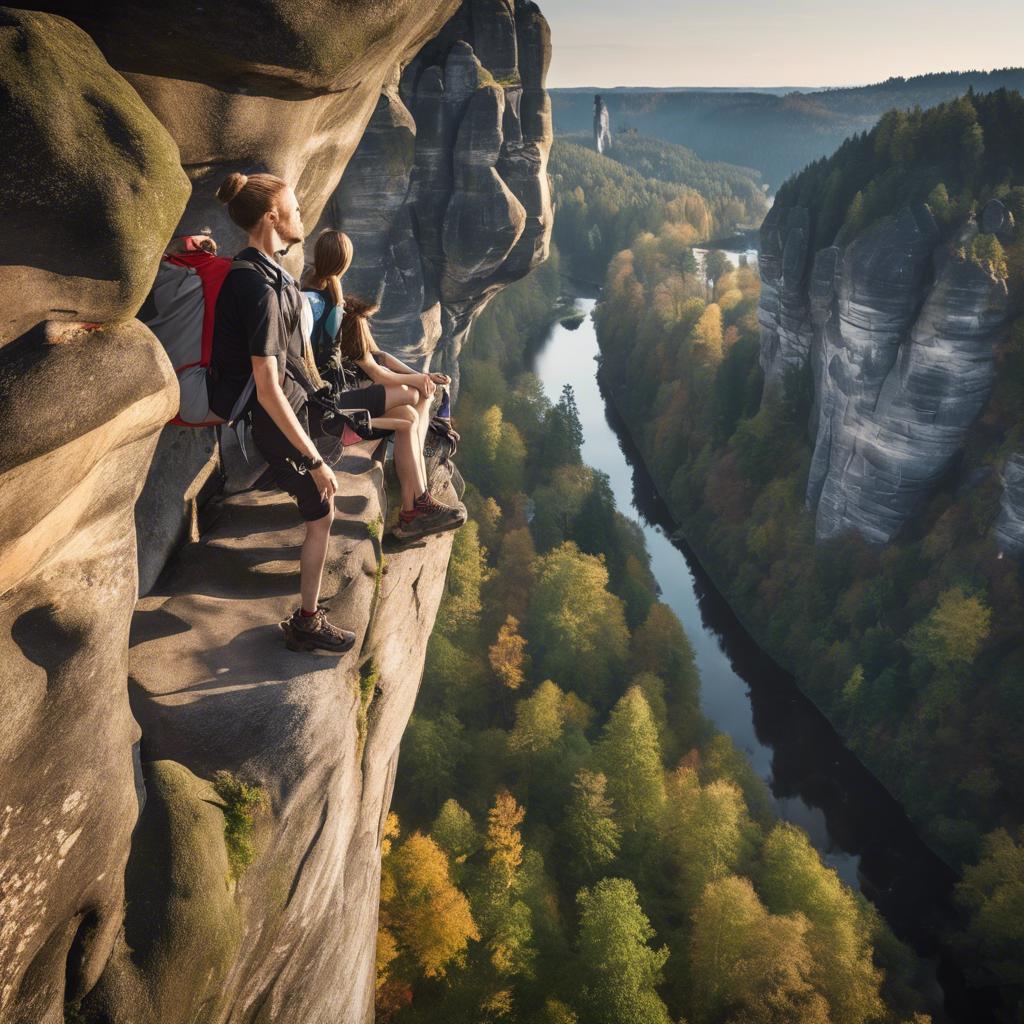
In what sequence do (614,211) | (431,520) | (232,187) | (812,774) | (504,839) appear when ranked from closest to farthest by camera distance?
(232,187) → (431,520) → (504,839) → (812,774) → (614,211)

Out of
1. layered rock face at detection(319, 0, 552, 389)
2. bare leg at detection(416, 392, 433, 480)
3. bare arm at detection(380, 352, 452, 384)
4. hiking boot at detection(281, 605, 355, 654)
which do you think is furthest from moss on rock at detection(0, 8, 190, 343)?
layered rock face at detection(319, 0, 552, 389)

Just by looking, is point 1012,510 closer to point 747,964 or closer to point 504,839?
point 747,964

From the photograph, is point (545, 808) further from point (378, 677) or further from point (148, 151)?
point (148, 151)

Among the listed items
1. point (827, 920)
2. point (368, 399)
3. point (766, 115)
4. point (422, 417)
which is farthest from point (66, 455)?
point (766, 115)

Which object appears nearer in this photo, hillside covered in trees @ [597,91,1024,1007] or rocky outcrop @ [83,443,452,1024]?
rocky outcrop @ [83,443,452,1024]

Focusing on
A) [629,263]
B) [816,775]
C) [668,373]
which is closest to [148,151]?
[816,775]

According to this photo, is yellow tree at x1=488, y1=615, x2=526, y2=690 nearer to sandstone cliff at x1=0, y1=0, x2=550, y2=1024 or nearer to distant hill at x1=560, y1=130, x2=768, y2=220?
sandstone cliff at x1=0, y1=0, x2=550, y2=1024
